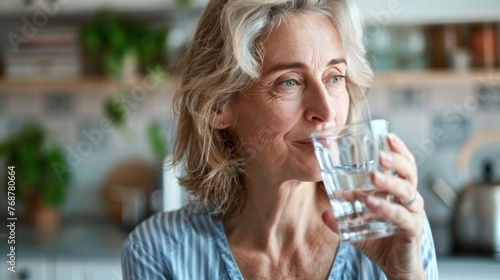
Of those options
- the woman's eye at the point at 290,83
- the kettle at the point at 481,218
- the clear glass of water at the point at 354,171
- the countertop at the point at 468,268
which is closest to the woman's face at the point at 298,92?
the woman's eye at the point at 290,83

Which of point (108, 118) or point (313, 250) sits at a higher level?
point (108, 118)

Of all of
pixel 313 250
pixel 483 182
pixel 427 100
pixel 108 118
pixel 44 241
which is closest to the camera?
pixel 313 250

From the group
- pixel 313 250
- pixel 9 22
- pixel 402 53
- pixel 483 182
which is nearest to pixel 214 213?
pixel 313 250

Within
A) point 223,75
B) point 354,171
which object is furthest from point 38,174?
point 354,171

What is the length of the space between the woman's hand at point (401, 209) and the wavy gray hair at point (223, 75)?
329mm

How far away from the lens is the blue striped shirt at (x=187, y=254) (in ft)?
4.12

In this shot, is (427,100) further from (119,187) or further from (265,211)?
(265,211)

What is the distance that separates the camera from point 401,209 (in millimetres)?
927

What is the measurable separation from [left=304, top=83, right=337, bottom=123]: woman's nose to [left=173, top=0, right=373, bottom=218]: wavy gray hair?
11cm

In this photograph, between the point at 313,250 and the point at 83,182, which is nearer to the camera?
the point at 313,250

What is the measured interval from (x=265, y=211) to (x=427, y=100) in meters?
2.05

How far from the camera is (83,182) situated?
349cm

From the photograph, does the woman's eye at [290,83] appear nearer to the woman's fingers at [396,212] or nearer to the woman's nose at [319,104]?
the woman's nose at [319,104]

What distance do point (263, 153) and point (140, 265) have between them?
31 cm
